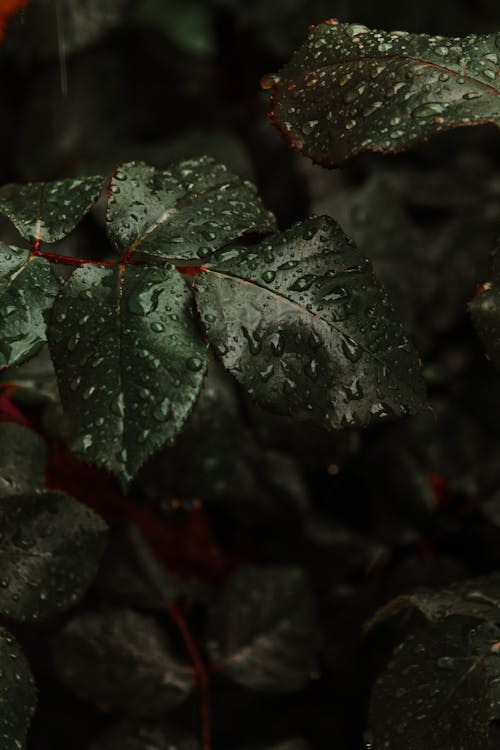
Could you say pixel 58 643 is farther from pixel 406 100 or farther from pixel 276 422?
pixel 406 100

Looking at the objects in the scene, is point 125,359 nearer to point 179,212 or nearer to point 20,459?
point 179,212

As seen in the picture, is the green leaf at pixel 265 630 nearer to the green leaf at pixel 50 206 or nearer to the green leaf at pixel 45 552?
the green leaf at pixel 45 552

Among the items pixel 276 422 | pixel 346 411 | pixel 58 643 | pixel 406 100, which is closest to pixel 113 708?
pixel 58 643

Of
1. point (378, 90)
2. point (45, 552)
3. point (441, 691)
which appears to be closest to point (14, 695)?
point (45, 552)

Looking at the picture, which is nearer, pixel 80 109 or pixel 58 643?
pixel 58 643

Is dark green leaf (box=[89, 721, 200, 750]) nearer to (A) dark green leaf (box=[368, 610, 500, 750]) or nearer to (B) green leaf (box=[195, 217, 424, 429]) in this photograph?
(A) dark green leaf (box=[368, 610, 500, 750])

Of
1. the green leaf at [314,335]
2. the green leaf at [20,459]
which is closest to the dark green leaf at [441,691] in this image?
the green leaf at [314,335]

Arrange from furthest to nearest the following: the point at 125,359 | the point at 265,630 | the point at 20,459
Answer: the point at 265,630 → the point at 20,459 → the point at 125,359

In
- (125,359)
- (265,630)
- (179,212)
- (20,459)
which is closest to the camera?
(125,359)
